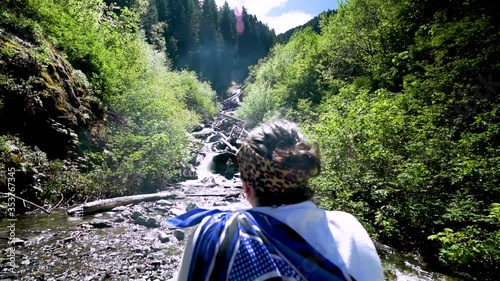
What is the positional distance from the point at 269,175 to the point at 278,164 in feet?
0.23

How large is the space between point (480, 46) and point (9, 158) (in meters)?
14.8

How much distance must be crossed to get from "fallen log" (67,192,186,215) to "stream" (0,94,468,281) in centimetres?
26

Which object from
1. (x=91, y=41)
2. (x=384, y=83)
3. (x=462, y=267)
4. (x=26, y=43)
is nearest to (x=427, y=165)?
(x=462, y=267)

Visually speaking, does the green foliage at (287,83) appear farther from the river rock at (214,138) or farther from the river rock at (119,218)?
the river rock at (119,218)

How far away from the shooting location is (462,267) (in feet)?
19.9

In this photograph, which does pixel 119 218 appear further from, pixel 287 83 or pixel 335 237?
pixel 287 83

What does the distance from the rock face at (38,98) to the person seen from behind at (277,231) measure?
1065 cm

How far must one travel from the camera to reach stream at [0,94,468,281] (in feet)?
17.6

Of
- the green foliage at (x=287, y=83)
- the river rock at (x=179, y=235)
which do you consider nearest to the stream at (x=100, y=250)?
the river rock at (x=179, y=235)

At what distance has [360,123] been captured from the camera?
8375 mm

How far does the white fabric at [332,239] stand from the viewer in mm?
1165

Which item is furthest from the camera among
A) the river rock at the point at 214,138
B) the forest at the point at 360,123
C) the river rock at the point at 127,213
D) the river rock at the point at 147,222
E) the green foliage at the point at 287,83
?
the river rock at the point at 214,138

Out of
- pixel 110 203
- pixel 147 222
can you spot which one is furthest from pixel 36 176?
pixel 147 222

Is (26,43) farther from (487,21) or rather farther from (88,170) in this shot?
(487,21)
